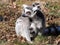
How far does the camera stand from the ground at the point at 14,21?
31.8 feet

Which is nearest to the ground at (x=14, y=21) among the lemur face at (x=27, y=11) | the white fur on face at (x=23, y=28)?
the white fur on face at (x=23, y=28)

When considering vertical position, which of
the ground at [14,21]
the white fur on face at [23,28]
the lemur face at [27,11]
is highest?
the lemur face at [27,11]

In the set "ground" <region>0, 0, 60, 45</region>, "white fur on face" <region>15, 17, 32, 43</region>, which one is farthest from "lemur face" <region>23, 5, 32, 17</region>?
"ground" <region>0, 0, 60, 45</region>

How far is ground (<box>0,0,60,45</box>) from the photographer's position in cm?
970

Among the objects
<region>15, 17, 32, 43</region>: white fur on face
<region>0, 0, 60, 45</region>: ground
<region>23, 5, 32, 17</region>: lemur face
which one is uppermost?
<region>23, 5, 32, 17</region>: lemur face

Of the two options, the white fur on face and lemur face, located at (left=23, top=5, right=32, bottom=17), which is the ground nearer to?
the white fur on face

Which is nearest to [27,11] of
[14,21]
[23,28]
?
[23,28]

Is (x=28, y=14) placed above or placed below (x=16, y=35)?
above

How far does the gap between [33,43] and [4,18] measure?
3377mm

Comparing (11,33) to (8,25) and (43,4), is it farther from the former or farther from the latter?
(43,4)

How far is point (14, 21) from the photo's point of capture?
12.0m

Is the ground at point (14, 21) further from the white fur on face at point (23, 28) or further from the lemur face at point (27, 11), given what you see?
the lemur face at point (27, 11)

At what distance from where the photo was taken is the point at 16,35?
10.4 metres

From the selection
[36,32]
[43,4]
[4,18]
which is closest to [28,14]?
[36,32]
